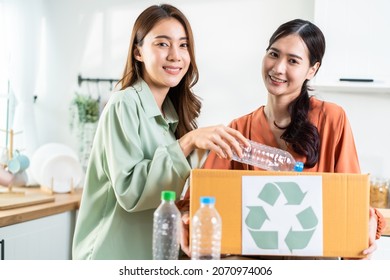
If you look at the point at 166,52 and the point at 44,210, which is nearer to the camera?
the point at 166,52

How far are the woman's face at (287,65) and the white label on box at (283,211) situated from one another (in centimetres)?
37

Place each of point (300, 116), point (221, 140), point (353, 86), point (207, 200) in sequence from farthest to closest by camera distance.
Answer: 1. point (353, 86)
2. point (300, 116)
3. point (221, 140)
4. point (207, 200)

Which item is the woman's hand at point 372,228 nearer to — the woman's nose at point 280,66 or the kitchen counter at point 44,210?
the woman's nose at point 280,66

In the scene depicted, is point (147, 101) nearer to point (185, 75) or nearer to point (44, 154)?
point (185, 75)

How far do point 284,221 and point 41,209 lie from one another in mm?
1281

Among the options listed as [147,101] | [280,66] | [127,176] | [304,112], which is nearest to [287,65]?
[280,66]

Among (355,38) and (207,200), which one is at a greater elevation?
(355,38)

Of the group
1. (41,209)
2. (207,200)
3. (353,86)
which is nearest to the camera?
(207,200)

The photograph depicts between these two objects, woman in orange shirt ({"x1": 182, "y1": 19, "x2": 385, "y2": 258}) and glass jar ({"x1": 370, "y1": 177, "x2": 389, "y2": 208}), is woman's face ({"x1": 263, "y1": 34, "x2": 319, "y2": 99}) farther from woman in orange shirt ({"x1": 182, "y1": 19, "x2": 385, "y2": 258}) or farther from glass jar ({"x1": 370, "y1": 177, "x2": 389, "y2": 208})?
glass jar ({"x1": 370, "y1": 177, "x2": 389, "y2": 208})

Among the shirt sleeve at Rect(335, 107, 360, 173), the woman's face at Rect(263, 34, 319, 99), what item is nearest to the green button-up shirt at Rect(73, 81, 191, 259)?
the woman's face at Rect(263, 34, 319, 99)

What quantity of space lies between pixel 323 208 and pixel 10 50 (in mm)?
1864

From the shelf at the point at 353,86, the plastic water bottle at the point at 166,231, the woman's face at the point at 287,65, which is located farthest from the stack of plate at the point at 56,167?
the plastic water bottle at the point at 166,231

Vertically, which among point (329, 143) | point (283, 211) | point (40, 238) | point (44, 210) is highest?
point (329, 143)

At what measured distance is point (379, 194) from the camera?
2150 millimetres
